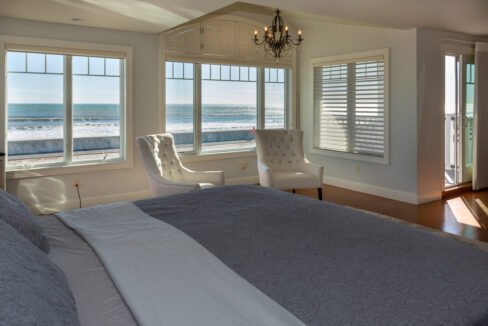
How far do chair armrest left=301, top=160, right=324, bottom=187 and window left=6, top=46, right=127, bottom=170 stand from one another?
234 cm

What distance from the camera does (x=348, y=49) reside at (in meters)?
6.09

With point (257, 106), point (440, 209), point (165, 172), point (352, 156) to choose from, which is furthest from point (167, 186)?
point (440, 209)

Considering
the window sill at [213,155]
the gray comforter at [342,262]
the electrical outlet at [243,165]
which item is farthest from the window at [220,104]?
the gray comforter at [342,262]

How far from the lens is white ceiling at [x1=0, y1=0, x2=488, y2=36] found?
3.86 metres

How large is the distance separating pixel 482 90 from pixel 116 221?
573 centimetres

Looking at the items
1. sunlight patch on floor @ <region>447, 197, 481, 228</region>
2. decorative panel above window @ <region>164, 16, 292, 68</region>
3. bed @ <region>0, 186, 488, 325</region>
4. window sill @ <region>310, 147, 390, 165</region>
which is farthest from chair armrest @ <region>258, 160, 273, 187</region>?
bed @ <region>0, 186, 488, 325</region>

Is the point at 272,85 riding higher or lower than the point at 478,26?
lower

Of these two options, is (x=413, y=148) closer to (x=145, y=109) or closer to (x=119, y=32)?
(x=145, y=109)

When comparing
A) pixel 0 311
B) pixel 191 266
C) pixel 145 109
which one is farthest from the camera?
pixel 145 109

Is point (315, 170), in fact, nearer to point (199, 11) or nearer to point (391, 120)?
point (391, 120)

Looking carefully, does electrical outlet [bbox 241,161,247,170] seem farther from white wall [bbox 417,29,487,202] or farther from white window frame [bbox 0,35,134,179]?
white wall [bbox 417,29,487,202]

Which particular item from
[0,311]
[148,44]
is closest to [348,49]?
[148,44]

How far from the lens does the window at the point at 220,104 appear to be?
5910 mm

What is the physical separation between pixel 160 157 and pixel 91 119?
1195 millimetres
